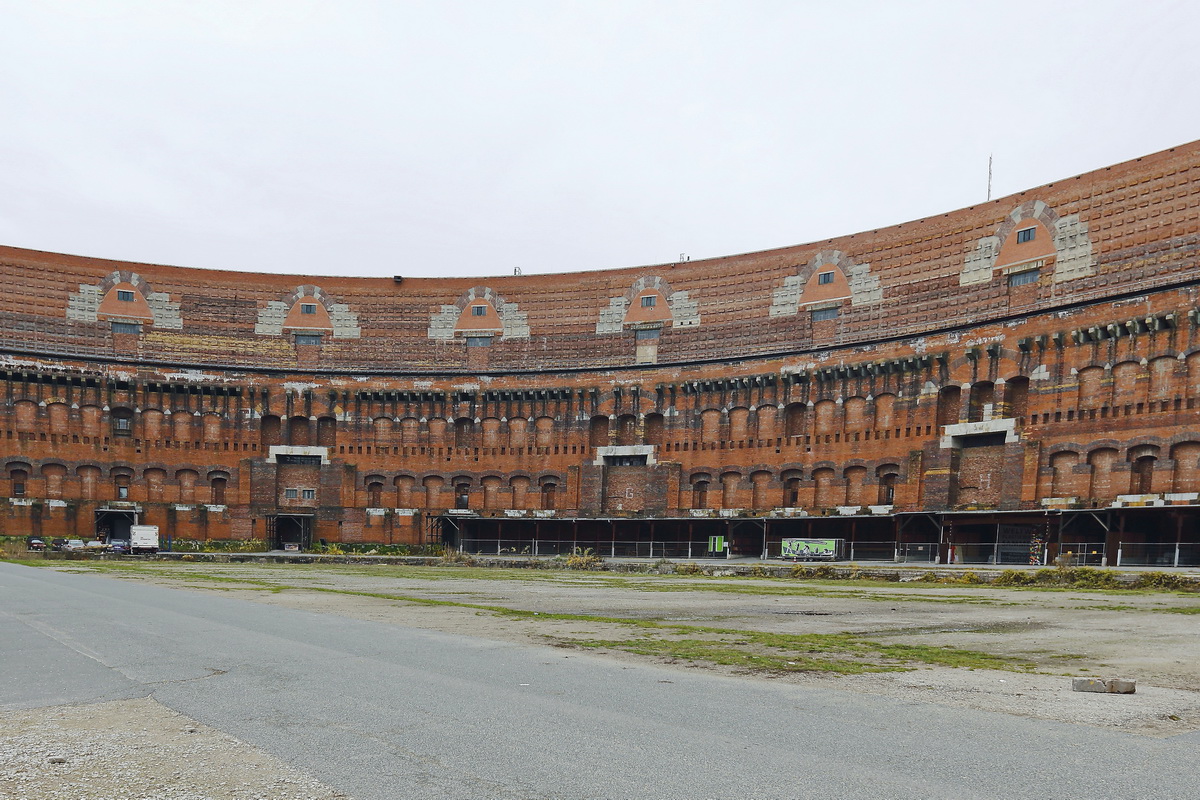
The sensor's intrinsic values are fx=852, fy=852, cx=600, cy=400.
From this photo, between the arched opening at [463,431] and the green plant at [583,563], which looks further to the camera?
the arched opening at [463,431]

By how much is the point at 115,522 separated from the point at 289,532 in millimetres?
11956

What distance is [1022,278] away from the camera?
156 feet

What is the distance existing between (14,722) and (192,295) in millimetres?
66763

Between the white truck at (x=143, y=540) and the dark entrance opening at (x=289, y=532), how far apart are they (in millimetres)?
9848

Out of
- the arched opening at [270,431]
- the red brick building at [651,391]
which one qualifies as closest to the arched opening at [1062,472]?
the red brick building at [651,391]

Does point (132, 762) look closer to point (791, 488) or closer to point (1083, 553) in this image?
point (1083, 553)

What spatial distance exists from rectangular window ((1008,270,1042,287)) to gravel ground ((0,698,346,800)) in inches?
1964

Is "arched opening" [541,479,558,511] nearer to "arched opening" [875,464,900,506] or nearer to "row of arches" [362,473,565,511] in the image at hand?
"row of arches" [362,473,565,511]

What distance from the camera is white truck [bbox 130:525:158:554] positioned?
53.1 m

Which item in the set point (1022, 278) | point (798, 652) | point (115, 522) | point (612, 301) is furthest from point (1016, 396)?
point (115, 522)

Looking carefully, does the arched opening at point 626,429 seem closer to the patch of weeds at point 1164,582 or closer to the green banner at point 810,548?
the green banner at point 810,548

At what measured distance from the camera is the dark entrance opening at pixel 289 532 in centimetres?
6312

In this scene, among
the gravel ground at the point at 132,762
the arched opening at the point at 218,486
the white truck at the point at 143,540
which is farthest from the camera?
the arched opening at the point at 218,486

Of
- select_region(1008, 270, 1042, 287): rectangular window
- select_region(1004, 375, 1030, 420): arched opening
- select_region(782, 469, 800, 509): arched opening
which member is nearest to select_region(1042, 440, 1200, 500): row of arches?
select_region(1004, 375, 1030, 420): arched opening
